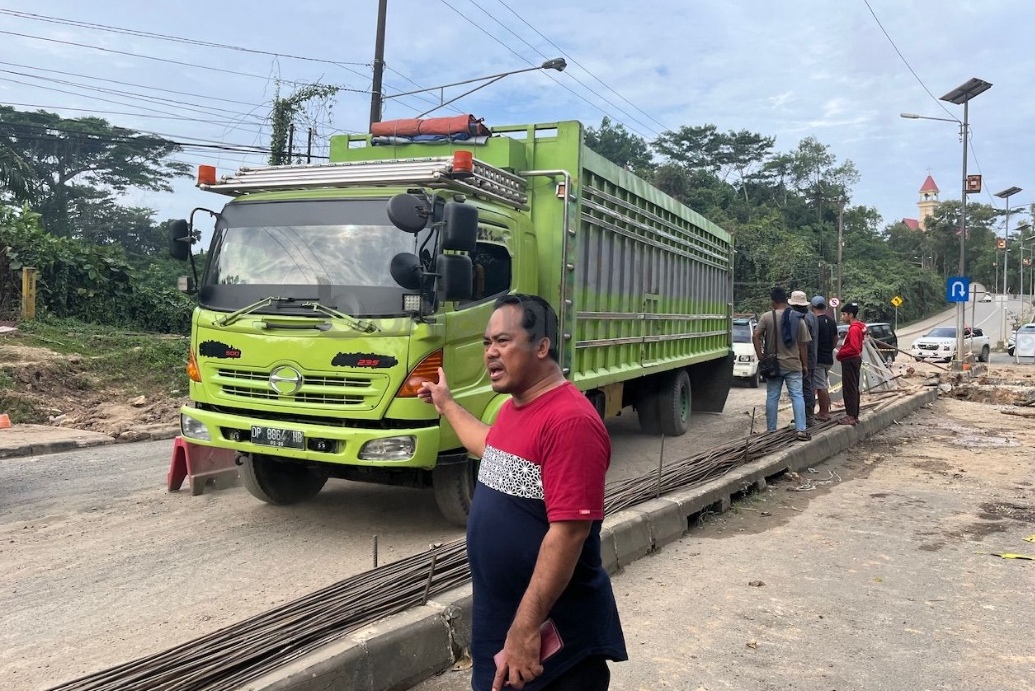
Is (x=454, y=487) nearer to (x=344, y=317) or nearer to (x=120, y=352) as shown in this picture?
(x=344, y=317)

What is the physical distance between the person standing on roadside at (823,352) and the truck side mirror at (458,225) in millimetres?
6857

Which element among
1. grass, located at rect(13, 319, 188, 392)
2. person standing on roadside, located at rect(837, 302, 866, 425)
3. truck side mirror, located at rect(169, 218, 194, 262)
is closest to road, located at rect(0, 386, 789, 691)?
truck side mirror, located at rect(169, 218, 194, 262)

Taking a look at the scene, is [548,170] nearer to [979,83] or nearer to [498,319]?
[498,319]

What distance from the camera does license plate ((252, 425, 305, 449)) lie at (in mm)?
5035

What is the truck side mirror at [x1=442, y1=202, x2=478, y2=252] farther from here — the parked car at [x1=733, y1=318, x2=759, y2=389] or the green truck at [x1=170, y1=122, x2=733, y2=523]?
the parked car at [x1=733, y1=318, x2=759, y2=389]

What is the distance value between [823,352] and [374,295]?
7.37 m

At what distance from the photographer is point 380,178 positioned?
5457 mm

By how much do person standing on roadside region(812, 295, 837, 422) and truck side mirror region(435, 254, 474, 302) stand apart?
22.3 feet

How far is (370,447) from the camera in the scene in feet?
16.2

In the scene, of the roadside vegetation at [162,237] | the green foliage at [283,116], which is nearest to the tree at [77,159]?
the roadside vegetation at [162,237]

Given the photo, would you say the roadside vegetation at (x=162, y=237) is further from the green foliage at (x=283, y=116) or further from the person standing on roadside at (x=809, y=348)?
the person standing on roadside at (x=809, y=348)

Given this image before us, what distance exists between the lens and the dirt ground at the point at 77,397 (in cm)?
1109

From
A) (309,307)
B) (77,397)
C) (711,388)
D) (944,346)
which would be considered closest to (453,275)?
(309,307)

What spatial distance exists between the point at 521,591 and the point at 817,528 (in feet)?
16.4
